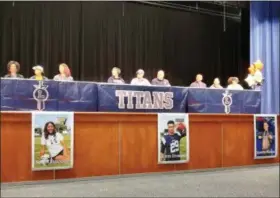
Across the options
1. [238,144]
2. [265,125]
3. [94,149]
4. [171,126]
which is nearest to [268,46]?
[265,125]

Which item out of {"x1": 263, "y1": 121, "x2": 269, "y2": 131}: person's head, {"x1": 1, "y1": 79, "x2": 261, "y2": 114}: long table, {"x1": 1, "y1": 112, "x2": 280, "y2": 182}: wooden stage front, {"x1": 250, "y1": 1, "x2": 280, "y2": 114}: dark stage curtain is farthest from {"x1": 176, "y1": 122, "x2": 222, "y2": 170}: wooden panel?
{"x1": 250, "y1": 1, "x2": 280, "y2": 114}: dark stage curtain

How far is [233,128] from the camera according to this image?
5.52m

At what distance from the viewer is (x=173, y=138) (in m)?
4.95

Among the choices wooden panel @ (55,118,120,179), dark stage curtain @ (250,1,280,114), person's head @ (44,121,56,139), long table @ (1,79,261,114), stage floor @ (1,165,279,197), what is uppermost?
dark stage curtain @ (250,1,280,114)

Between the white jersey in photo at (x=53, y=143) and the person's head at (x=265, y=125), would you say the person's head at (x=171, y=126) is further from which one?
the person's head at (x=265, y=125)

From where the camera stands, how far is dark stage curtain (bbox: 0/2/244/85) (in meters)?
8.27

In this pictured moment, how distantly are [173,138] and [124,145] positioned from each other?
624mm

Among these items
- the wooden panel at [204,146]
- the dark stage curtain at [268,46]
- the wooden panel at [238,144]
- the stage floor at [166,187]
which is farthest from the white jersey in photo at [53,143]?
the dark stage curtain at [268,46]

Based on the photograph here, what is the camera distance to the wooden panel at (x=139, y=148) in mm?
4742

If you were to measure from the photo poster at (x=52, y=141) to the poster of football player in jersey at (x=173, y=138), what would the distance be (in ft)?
3.63

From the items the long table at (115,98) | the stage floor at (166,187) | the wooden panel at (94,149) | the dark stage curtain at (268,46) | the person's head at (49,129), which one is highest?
the dark stage curtain at (268,46)

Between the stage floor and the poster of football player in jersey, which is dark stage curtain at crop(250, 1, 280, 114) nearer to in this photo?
the stage floor

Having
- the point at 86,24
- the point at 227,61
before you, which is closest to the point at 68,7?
the point at 86,24

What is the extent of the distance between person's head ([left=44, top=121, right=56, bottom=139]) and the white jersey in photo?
3cm
